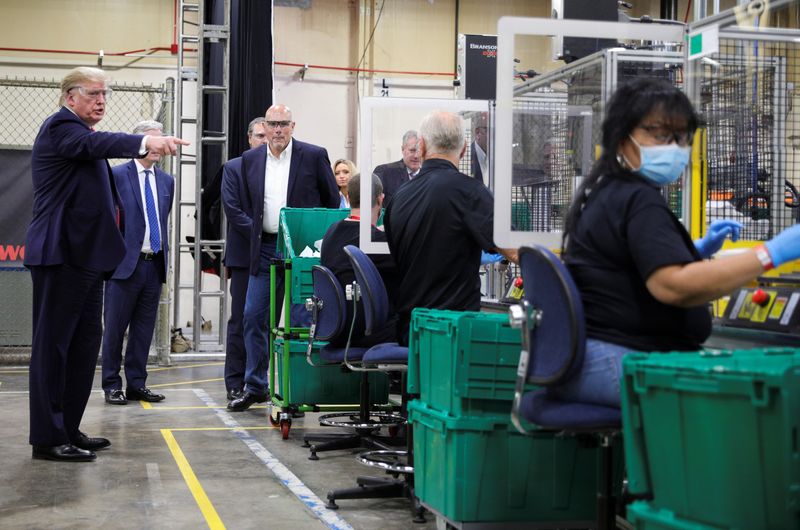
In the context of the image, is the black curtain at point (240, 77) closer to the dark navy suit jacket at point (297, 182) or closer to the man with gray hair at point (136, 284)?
the man with gray hair at point (136, 284)

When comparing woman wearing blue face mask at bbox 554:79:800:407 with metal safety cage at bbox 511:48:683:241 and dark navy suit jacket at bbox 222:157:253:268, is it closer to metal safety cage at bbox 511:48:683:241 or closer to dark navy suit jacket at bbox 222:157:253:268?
metal safety cage at bbox 511:48:683:241

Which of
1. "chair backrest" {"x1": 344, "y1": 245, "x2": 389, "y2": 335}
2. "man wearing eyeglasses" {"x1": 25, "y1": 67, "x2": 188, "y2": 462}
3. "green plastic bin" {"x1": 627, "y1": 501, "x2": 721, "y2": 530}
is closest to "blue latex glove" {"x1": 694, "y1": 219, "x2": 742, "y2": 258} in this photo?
"green plastic bin" {"x1": 627, "y1": 501, "x2": 721, "y2": 530}

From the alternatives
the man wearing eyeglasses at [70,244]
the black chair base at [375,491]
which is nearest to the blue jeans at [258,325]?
the man wearing eyeglasses at [70,244]

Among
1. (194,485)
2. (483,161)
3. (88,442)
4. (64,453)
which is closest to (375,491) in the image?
(194,485)

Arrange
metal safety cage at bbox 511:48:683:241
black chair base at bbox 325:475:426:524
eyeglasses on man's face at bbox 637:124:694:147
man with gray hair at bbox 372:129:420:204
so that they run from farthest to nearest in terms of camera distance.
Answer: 1. man with gray hair at bbox 372:129:420:204
2. black chair base at bbox 325:475:426:524
3. metal safety cage at bbox 511:48:683:241
4. eyeglasses on man's face at bbox 637:124:694:147

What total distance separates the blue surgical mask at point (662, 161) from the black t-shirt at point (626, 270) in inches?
1.3

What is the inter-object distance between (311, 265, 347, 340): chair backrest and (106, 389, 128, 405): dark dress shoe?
91.5 inches

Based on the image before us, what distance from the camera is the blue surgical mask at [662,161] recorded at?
8.30 feet

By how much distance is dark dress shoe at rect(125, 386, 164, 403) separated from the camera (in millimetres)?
6812

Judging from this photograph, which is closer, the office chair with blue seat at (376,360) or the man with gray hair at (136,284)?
the office chair with blue seat at (376,360)

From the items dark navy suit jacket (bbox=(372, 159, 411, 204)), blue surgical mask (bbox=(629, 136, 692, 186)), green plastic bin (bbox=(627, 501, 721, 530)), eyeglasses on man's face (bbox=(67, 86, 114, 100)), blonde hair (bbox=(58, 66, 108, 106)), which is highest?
blonde hair (bbox=(58, 66, 108, 106))

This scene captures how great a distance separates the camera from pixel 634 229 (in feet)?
7.98

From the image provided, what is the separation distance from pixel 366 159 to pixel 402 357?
4.41 ft

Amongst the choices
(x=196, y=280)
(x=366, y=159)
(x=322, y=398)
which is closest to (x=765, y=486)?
(x=366, y=159)
